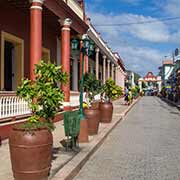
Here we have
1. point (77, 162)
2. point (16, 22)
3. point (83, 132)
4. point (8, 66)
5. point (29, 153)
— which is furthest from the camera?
point (8, 66)

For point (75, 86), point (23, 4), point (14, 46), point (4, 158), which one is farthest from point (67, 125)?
point (75, 86)

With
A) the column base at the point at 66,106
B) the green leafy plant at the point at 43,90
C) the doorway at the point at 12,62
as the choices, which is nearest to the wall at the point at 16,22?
the doorway at the point at 12,62

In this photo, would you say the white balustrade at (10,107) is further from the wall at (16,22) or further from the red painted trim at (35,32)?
the wall at (16,22)

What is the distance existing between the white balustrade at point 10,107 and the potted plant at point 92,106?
2097 mm

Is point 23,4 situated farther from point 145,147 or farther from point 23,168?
point 23,168

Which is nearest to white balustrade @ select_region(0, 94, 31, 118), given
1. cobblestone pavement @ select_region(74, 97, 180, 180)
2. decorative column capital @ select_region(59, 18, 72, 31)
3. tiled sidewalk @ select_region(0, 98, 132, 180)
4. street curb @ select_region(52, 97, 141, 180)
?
tiled sidewalk @ select_region(0, 98, 132, 180)

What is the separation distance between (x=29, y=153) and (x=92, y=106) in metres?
12.0

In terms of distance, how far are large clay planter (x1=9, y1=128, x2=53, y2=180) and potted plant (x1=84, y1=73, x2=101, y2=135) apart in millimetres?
6786

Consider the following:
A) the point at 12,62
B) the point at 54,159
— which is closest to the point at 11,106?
the point at 54,159

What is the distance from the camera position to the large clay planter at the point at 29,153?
21.2 ft

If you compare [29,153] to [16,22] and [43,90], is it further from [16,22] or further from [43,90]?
[16,22]

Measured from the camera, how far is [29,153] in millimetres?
6441

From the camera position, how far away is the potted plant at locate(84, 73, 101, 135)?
13.5m

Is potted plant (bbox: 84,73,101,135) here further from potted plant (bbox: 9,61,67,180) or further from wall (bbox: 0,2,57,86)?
potted plant (bbox: 9,61,67,180)
